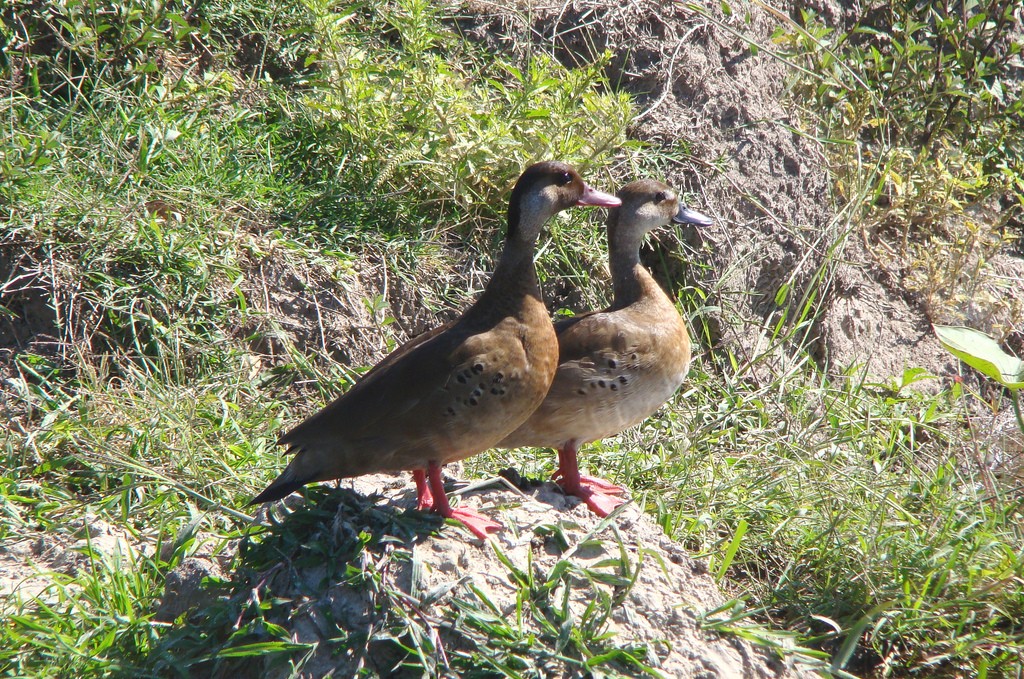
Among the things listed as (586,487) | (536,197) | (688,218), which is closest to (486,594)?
(586,487)

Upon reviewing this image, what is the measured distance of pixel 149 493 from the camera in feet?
13.1

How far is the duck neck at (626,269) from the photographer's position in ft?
14.4

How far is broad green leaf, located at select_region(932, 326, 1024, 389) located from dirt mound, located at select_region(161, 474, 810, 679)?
1076mm

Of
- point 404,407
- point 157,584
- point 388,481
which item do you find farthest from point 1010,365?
point 157,584

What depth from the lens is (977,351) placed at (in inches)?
115

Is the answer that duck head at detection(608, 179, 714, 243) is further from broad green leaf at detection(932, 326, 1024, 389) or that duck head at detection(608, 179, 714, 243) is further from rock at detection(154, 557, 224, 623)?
rock at detection(154, 557, 224, 623)

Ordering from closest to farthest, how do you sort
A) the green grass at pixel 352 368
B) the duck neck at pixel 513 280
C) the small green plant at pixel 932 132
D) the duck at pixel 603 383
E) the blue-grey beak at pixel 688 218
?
the green grass at pixel 352 368 < the duck neck at pixel 513 280 < the duck at pixel 603 383 < the blue-grey beak at pixel 688 218 < the small green plant at pixel 932 132

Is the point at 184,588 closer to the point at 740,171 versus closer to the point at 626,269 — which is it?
the point at 626,269

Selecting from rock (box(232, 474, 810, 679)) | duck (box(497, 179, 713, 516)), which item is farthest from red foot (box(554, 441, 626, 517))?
rock (box(232, 474, 810, 679))

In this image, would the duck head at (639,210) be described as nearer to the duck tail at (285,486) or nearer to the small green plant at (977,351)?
the small green plant at (977,351)

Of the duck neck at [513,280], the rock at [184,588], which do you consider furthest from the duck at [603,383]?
the rock at [184,588]

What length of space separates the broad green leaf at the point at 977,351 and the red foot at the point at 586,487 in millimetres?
1328

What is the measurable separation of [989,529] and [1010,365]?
942 millimetres

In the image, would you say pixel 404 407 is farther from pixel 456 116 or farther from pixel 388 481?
pixel 456 116
